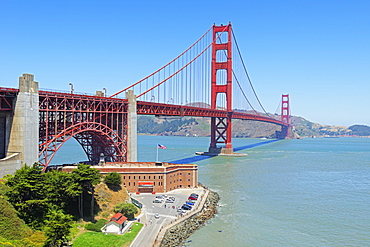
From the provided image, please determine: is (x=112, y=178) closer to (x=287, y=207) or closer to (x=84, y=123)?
(x=84, y=123)

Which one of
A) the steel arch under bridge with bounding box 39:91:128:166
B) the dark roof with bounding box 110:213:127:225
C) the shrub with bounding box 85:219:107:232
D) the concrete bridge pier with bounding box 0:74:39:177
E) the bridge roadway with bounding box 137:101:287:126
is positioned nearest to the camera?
the dark roof with bounding box 110:213:127:225

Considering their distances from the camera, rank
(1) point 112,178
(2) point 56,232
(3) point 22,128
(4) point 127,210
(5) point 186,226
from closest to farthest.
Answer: (2) point 56,232
(5) point 186,226
(4) point 127,210
(3) point 22,128
(1) point 112,178

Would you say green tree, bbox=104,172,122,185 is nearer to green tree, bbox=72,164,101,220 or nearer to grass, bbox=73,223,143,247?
green tree, bbox=72,164,101,220

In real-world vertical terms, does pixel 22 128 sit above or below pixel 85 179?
above

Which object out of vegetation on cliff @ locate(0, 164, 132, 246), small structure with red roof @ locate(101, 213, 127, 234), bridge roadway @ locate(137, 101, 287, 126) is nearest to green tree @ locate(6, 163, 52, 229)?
vegetation on cliff @ locate(0, 164, 132, 246)

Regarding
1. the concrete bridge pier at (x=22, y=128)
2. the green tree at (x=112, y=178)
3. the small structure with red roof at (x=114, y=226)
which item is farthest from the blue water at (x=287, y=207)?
the concrete bridge pier at (x=22, y=128)

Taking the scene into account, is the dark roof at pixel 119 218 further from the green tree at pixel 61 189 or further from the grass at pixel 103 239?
the green tree at pixel 61 189

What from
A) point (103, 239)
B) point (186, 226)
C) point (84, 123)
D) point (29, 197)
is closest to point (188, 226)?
point (186, 226)
